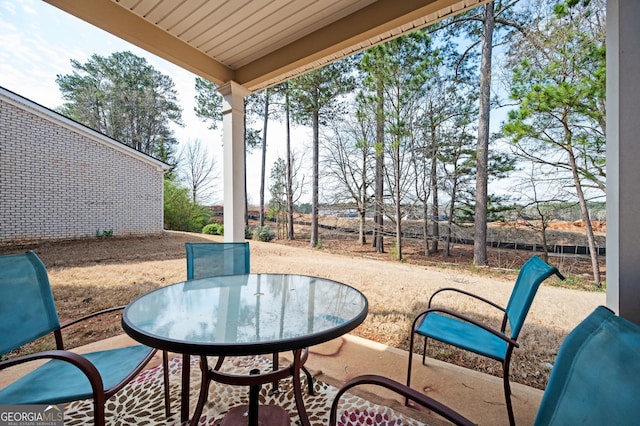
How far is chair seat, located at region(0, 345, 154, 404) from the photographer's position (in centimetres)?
105

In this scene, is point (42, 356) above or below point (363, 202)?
below

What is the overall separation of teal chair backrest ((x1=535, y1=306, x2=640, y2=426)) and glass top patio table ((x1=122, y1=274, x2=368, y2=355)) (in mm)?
665

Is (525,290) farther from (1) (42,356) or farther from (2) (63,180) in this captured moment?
(2) (63,180)

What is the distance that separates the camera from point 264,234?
8.91 m

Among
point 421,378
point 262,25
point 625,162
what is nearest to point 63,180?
point 262,25

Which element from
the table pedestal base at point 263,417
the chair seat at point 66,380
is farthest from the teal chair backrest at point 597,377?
the chair seat at point 66,380

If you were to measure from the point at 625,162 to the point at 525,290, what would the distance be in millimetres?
748

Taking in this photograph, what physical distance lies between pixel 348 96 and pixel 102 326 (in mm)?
7049

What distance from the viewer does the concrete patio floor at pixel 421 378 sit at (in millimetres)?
1557

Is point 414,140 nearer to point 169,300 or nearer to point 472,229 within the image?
point 472,229

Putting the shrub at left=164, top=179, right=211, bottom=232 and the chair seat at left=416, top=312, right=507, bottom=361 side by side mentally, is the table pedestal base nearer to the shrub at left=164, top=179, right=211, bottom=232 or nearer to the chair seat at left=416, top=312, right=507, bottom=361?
the chair seat at left=416, top=312, right=507, bottom=361

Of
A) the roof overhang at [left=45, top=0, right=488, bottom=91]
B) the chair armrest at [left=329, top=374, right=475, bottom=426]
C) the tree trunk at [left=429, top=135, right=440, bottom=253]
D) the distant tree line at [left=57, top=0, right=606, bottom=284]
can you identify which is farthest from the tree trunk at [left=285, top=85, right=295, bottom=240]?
the chair armrest at [left=329, top=374, right=475, bottom=426]

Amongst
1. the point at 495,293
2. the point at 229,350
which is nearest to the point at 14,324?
the point at 229,350

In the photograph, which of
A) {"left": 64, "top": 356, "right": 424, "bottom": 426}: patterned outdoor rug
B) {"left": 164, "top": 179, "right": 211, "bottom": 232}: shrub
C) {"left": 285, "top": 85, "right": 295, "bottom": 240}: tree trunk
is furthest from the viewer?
{"left": 285, "top": 85, "right": 295, "bottom": 240}: tree trunk
